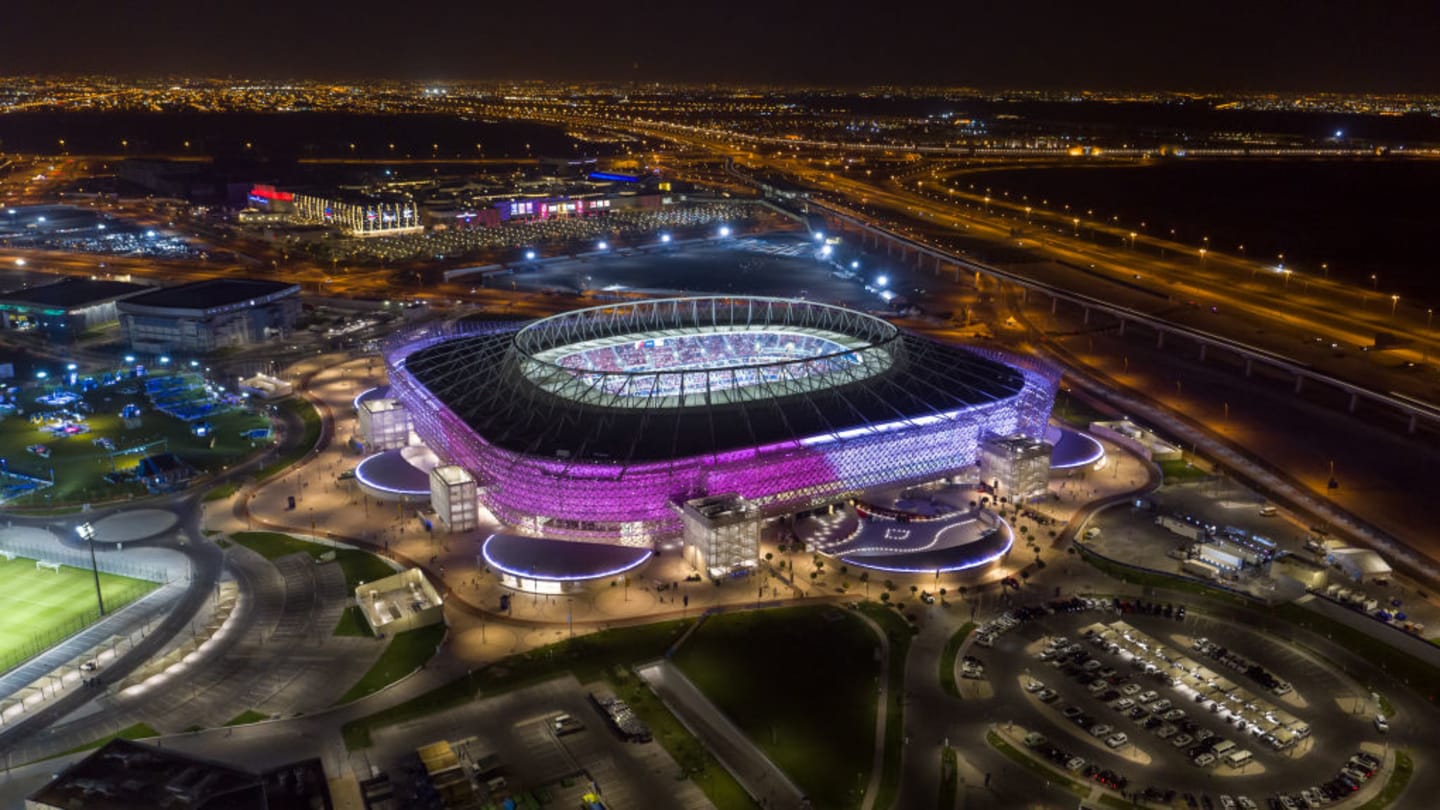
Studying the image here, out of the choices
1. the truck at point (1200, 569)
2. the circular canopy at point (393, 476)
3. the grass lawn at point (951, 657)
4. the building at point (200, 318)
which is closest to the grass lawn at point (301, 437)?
the circular canopy at point (393, 476)

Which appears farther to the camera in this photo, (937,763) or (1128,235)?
(1128,235)

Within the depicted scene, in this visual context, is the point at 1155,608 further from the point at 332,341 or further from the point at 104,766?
the point at 332,341

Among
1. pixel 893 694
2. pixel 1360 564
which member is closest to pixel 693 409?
pixel 893 694

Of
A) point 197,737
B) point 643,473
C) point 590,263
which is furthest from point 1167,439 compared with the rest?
point 590,263

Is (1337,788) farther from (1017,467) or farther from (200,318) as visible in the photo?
(200,318)

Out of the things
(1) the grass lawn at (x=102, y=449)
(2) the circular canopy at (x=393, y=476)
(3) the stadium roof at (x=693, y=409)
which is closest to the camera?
(3) the stadium roof at (x=693, y=409)

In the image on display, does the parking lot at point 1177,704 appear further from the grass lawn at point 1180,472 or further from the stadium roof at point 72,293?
the stadium roof at point 72,293

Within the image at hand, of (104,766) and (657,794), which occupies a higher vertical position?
(104,766)
